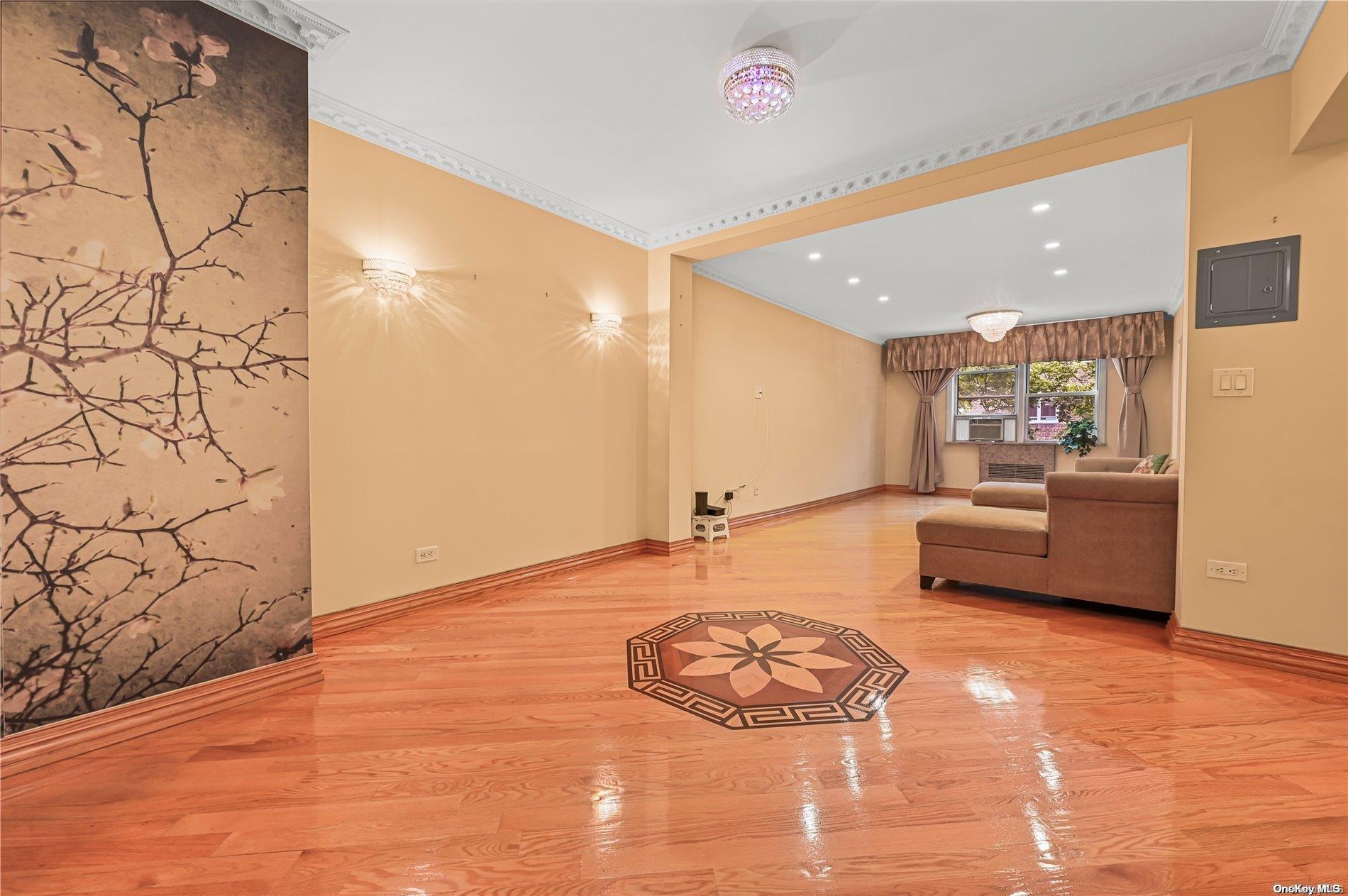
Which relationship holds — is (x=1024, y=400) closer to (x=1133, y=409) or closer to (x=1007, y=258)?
Result: (x=1133, y=409)

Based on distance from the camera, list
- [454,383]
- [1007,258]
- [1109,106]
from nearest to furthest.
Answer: [1109,106]
[454,383]
[1007,258]

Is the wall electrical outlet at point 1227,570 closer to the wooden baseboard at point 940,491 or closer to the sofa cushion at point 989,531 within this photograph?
the sofa cushion at point 989,531

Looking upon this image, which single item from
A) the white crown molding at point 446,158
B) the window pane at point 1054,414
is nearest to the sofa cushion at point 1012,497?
the white crown molding at point 446,158

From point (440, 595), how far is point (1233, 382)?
431cm

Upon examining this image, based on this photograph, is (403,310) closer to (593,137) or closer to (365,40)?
(365,40)

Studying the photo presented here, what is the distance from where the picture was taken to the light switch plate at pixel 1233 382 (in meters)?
2.58

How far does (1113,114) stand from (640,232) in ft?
10.3

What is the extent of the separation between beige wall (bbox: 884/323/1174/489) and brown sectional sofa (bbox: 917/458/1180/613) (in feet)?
18.3

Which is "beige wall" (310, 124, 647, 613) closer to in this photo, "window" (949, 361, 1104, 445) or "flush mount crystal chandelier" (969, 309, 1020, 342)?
"flush mount crystal chandelier" (969, 309, 1020, 342)

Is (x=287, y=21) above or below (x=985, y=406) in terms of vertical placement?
above

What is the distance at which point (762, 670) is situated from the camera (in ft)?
8.34

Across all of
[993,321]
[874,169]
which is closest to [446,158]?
[874,169]

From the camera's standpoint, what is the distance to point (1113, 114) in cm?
287

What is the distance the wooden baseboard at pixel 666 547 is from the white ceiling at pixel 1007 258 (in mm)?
2683
